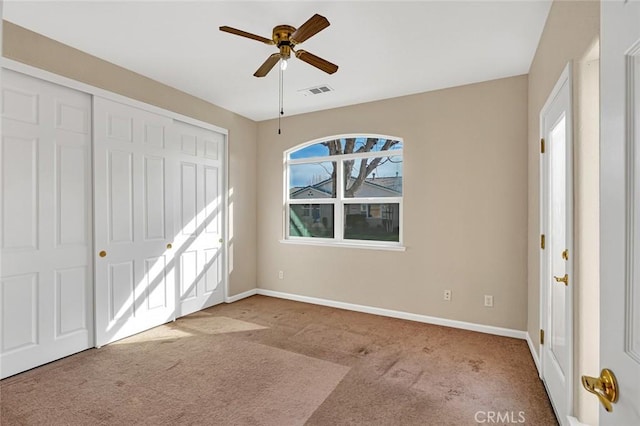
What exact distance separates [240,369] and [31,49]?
316 cm

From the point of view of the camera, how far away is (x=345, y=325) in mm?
3783

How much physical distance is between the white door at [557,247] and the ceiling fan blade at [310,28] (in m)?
1.44

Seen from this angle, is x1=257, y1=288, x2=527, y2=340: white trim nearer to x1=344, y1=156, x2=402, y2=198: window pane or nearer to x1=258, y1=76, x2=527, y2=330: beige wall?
x1=258, y1=76, x2=527, y2=330: beige wall

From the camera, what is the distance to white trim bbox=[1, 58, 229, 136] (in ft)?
8.46

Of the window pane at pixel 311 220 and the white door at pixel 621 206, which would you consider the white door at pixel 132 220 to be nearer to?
the window pane at pixel 311 220

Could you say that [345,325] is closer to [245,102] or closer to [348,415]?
[348,415]

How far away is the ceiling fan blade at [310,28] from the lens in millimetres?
2006

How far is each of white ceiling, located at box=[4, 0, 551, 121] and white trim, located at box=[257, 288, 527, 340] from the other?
2.70 meters

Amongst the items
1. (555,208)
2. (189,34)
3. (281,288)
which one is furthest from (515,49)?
(281,288)

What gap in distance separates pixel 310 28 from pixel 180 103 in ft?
8.04

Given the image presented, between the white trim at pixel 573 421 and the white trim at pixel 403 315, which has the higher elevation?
the white trim at pixel 573 421

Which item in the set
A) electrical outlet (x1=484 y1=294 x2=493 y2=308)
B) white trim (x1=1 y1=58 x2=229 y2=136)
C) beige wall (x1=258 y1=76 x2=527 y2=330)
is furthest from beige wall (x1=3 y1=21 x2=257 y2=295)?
electrical outlet (x1=484 y1=294 x2=493 y2=308)

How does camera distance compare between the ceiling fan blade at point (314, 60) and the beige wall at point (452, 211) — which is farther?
the beige wall at point (452, 211)

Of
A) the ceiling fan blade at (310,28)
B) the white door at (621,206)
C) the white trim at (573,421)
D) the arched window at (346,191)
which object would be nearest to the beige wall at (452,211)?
the arched window at (346,191)
